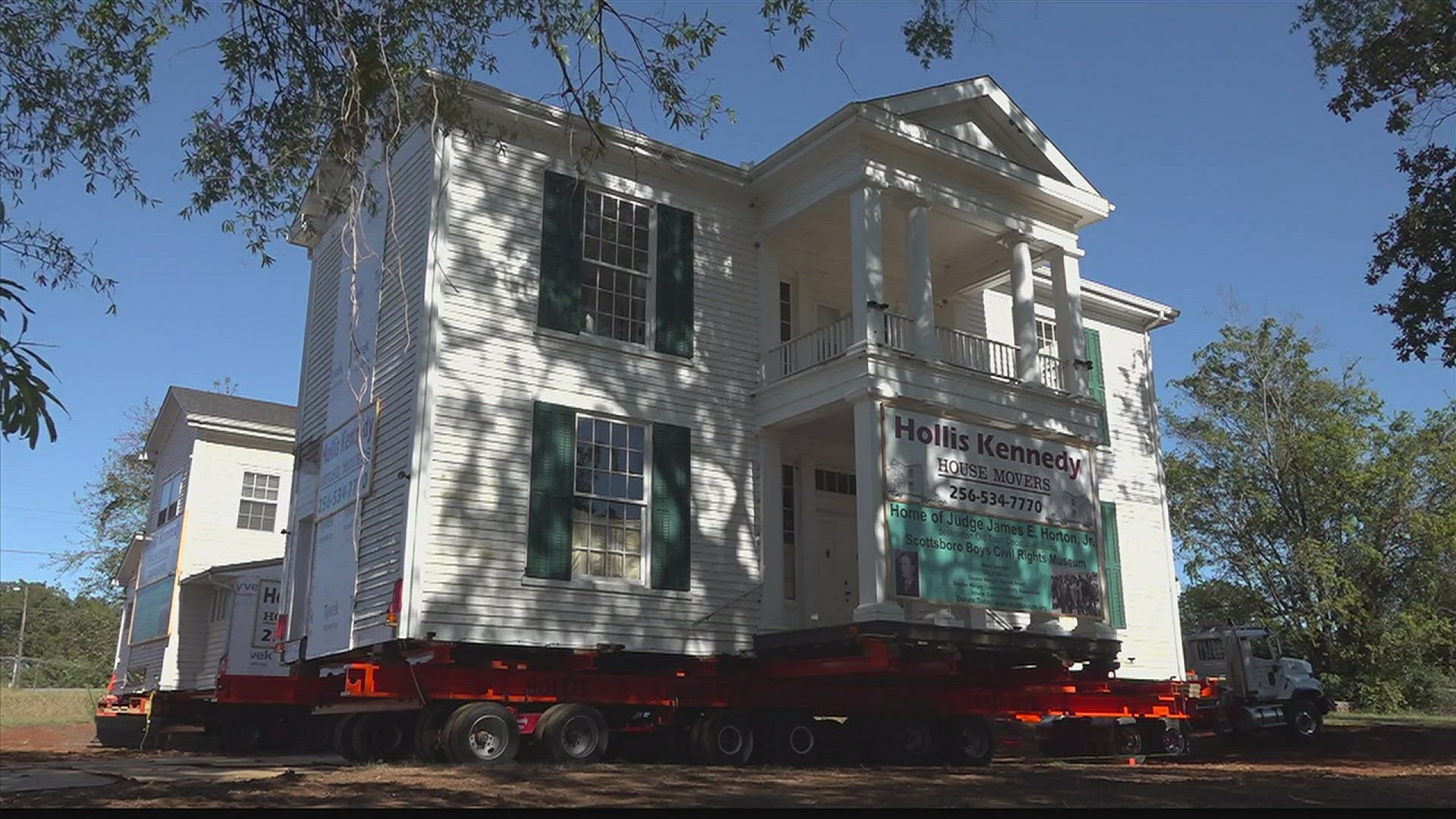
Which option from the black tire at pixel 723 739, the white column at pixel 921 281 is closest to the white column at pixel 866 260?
the white column at pixel 921 281

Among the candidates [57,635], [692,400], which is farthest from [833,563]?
[57,635]

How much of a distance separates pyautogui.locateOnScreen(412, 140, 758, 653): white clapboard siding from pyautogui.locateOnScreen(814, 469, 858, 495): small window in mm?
1797

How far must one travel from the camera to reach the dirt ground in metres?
9.55

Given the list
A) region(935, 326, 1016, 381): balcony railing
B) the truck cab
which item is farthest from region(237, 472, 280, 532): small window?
the truck cab

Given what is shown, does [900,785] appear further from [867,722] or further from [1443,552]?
[1443,552]

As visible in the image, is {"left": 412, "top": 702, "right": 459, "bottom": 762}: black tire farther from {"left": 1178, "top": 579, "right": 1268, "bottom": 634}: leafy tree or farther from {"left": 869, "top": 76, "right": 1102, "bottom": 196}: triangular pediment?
{"left": 1178, "top": 579, "right": 1268, "bottom": 634}: leafy tree

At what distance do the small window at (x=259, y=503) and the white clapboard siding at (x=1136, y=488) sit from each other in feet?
59.4

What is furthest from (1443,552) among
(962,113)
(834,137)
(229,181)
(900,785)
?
(229,181)

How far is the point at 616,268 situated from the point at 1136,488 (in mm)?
12015

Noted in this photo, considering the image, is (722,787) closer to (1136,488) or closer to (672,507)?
(672,507)

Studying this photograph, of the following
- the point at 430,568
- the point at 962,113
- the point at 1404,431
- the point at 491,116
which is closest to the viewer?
the point at 430,568

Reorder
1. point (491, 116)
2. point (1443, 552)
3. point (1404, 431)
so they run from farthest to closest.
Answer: point (1404, 431) → point (1443, 552) → point (491, 116)

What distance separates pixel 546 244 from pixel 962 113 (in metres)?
7.02

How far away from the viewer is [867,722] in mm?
16859
